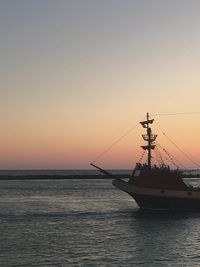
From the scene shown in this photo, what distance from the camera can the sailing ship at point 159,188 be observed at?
5947 centimetres

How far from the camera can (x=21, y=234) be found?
4162 cm

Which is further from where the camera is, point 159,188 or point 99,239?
point 159,188

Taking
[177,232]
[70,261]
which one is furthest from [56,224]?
[70,261]

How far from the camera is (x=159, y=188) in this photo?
59.7 metres

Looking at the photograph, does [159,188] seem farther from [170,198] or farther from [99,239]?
[99,239]

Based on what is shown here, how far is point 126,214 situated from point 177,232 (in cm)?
1594

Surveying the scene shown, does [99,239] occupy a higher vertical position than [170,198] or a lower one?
lower

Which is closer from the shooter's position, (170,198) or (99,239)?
(99,239)

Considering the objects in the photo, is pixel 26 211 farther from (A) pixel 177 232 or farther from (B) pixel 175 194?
(A) pixel 177 232

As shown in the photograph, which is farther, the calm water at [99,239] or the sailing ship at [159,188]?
the sailing ship at [159,188]

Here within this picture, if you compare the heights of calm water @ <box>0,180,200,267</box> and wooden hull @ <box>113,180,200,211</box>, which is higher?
wooden hull @ <box>113,180,200,211</box>

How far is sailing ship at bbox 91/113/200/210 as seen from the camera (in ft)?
195

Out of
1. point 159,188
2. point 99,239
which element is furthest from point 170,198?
point 99,239

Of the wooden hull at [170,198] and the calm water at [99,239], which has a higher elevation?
the wooden hull at [170,198]
